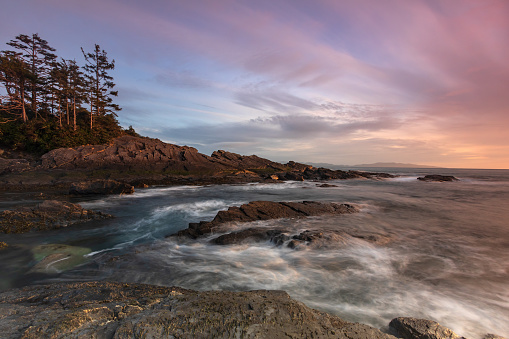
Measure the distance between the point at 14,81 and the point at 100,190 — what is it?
2800cm

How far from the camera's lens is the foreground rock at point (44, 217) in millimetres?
9540

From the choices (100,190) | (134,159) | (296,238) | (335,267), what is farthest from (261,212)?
(134,159)

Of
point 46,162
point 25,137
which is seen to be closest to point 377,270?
point 46,162

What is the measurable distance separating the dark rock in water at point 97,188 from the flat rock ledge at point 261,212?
13630 millimetres

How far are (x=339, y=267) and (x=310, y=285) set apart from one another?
1.37m

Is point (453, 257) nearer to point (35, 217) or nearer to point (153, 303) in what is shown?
point (153, 303)

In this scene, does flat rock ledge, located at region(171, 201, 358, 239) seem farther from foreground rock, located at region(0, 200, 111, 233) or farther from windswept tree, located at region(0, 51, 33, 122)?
windswept tree, located at region(0, 51, 33, 122)

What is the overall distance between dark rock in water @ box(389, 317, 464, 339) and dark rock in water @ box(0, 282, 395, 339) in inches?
39.8

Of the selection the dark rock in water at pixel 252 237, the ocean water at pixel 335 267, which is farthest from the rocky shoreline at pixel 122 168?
the dark rock in water at pixel 252 237

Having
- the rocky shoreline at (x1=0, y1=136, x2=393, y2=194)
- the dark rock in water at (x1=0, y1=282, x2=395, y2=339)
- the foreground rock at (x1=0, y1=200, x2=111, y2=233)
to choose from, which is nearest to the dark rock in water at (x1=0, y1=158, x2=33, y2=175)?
the rocky shoreline at (x1=0, y1=136, x2=393, y2=194)

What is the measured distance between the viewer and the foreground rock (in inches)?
376

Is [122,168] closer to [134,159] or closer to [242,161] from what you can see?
[134,159]

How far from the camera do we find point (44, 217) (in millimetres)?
10453

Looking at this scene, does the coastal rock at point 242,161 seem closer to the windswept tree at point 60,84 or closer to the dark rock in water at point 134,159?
the dark rock in water at point 134,159
